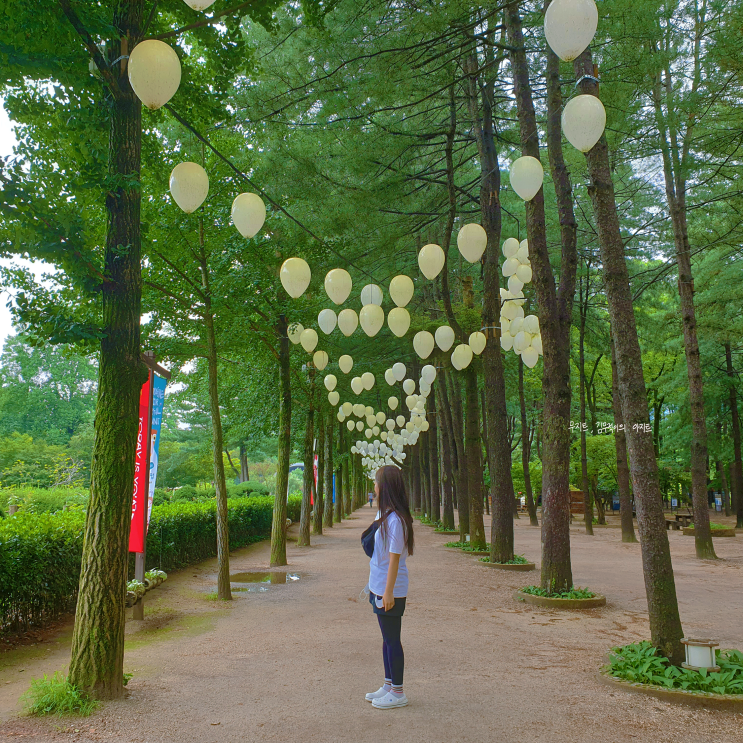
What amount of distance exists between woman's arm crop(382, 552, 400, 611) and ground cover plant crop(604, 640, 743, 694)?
6.82ft

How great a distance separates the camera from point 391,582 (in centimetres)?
411

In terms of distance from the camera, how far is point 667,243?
55.5 feet

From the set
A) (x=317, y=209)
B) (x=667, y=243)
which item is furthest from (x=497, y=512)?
(x=667, y=243)

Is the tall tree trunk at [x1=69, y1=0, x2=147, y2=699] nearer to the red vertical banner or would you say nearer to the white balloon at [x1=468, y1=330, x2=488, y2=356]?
the red vertical banner

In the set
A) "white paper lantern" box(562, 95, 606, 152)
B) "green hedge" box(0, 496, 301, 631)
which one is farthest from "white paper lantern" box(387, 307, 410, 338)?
"green hedge" box(0, 496, 301, 631)

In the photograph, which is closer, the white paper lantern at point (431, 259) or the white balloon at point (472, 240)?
the white balloon at point (472, 240)

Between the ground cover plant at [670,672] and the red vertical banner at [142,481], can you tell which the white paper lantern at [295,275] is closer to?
the red vertical banner at [142,481]

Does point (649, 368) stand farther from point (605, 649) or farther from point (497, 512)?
point (605, 649)

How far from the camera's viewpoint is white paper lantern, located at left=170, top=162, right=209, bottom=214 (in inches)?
209

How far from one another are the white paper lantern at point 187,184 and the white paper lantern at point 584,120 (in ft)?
10.5

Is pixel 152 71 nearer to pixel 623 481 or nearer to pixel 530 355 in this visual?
pixel 530 355

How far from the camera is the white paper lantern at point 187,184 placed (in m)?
Answer: 5.30

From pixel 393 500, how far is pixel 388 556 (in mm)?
393

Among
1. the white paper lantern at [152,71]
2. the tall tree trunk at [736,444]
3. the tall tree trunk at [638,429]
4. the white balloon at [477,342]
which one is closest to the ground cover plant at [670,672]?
the tall tree trunk at [638,429]
